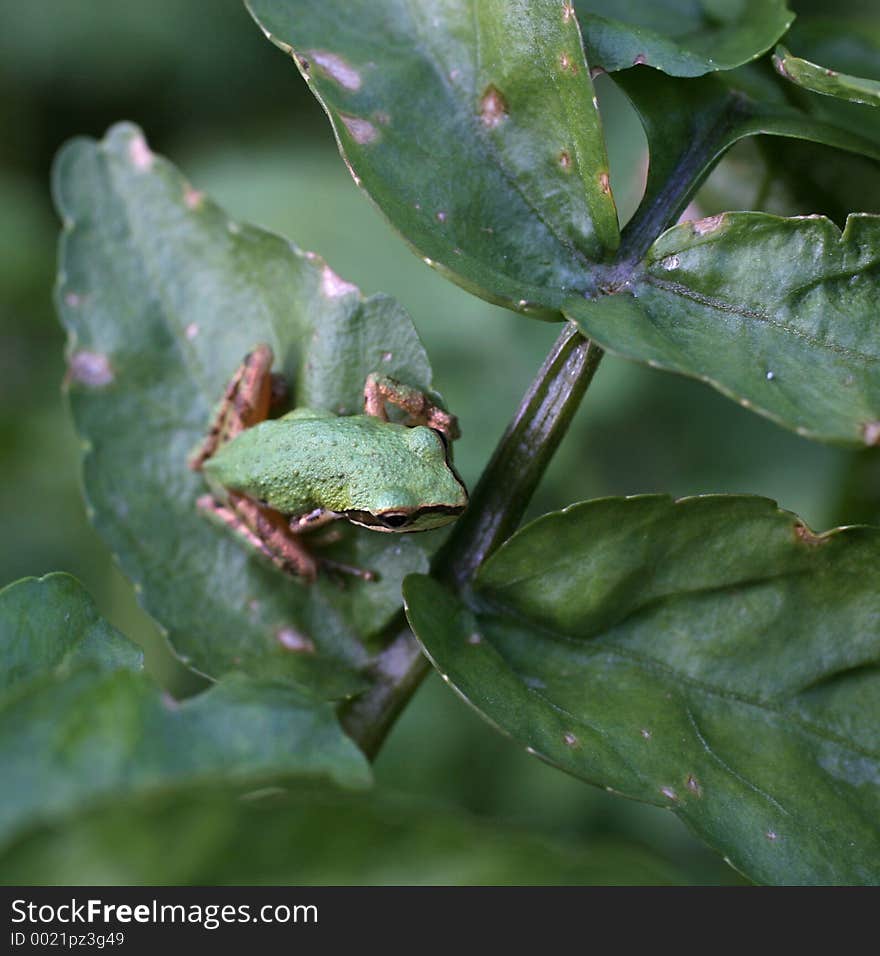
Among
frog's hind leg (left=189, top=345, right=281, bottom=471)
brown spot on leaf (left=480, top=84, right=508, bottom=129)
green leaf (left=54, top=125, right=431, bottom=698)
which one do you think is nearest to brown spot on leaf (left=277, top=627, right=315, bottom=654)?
green leaf (left=54, top=125, right=431, bottom=698)

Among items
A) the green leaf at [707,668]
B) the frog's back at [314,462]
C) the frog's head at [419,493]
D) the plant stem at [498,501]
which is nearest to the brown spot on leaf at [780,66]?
the plant stem at [498,501]

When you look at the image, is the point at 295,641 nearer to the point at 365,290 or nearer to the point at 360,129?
the point at 360,129

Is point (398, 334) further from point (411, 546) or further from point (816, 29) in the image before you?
point (816, 29)

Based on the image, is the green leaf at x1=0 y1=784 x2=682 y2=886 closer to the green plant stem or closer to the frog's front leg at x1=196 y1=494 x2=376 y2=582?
the green plant stem

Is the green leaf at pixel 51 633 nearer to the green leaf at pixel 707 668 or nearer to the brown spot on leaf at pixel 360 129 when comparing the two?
the green leaf at pixel 707 668

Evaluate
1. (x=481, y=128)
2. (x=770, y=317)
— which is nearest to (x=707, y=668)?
(x=770, y=317)

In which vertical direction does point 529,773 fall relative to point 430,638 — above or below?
below

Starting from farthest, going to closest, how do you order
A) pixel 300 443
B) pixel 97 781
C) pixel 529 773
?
pixel 529 773
pixel 300 443
pixel 97 781
